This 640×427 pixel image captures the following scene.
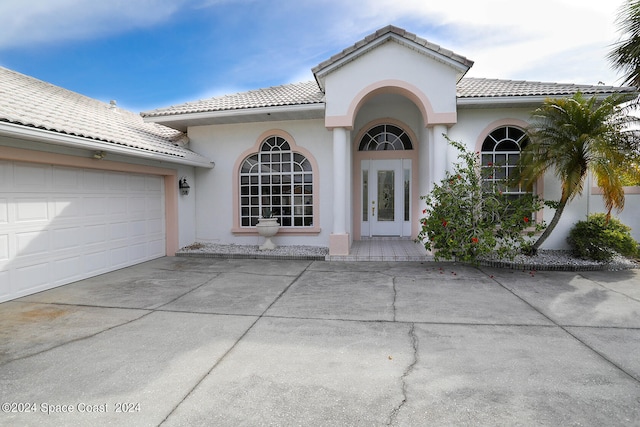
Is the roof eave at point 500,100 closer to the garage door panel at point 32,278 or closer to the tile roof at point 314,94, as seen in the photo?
the tile roof at point 314,94

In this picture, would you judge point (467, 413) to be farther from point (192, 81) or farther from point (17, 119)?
point (192, 81)

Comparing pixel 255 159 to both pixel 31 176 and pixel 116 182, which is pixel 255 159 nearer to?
pixel 116 182

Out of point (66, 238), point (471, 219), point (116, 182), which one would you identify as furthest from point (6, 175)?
point (471, 219)

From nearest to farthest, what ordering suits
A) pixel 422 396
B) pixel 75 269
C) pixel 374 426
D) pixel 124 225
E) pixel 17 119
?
1. pixel 374 426
2. pixel 422 396
3. pixel 17 119
4. pixel 75 269
5. pixel 124 225

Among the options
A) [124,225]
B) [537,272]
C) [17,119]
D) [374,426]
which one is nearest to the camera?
[374,426]

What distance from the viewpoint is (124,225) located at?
8.36 metres

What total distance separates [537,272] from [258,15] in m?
9.61

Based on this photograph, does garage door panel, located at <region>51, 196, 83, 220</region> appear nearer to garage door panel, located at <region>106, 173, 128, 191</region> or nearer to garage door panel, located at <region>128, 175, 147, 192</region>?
garage door panel, located at <region>106, 173, 128, 191</region>

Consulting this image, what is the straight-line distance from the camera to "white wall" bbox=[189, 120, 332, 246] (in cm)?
1030

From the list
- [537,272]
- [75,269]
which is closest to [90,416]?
[75,269]

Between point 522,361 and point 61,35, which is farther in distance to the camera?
point 61,35

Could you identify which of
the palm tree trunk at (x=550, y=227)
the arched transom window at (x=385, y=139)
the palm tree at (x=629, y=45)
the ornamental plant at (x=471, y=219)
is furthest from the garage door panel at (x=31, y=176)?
the palm tree at (x=629, y=45)

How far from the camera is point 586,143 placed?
7324 mm

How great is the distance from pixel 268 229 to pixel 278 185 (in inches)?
60.2
